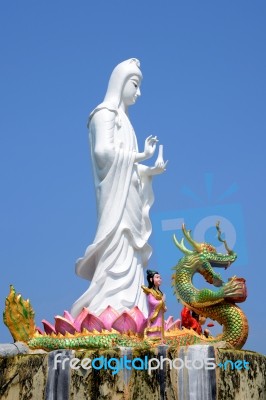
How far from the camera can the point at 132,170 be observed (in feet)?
28.5

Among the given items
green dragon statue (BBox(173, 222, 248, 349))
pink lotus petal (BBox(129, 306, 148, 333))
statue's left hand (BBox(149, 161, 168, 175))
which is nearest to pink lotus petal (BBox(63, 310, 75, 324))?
pink lotus petal (BBox(129, 306, 148, 333))

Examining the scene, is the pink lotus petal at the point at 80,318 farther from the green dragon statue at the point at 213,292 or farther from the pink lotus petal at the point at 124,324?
the green dragon statue at the point at 213,292

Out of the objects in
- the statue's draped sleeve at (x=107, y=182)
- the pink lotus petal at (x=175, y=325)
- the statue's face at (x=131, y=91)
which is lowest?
the pink lotus petal at (x=175, y=325)

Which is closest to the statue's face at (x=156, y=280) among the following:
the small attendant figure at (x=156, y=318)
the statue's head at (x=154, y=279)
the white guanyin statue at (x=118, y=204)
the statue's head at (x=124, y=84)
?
the statue's head at (x=154, y=279)

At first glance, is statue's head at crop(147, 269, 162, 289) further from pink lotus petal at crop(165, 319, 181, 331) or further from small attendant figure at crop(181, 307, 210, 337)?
small attendant figure at crop(181, 307, 210, 337)

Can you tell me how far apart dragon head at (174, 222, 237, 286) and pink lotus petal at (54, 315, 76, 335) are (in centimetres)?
141

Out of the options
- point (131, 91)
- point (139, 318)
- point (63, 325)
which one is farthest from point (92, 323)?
point (131, 91)

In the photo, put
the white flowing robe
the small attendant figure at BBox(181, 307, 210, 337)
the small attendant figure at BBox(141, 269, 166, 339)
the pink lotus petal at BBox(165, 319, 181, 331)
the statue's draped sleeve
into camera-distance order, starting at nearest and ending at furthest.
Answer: the small attendant figure at BBox(141, 269, 166, 339)
the pink lotus petal at BBox(165, 319, 181, 331)
the white flowing robe
the small attendant figure at BBox(181, 307, 210, 337)
the statue's draped sleeve

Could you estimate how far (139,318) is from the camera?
7.61 metres

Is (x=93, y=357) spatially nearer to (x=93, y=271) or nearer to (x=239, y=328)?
(x=239, y=328)

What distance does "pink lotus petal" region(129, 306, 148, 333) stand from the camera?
7.55 meters

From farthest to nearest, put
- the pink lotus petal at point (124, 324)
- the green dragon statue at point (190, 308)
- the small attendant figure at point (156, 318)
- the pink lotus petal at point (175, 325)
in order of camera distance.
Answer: the pink lotus petal at point (175, 325) → the pink lotus petal at point (124, 324) → the green dragon statue at point (190, 308) → the small attendant figure at point (156, 318)

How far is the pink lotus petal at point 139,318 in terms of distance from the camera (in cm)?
755

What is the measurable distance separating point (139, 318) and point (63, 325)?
0.81 m
